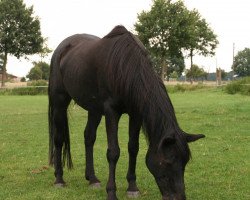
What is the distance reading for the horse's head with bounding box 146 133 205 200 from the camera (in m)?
3.56

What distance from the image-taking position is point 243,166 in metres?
6.20

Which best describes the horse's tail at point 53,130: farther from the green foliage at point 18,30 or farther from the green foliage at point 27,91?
the green foliage at point 18,30

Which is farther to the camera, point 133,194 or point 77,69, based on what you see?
point 77,69

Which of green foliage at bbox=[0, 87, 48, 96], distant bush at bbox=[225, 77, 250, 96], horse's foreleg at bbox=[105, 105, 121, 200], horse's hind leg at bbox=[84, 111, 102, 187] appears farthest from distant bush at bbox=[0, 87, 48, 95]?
horse's foreleg at bbox=[105, 105, 121, 200]

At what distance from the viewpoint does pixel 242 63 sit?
96688 millimetres

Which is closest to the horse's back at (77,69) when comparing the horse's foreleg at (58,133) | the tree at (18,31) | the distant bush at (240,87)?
the horse's foreleg at (58,133)

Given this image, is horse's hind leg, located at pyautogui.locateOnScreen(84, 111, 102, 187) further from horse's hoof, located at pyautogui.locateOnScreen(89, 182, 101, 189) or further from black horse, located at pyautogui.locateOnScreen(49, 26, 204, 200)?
horse's hoof, located at pyautogui.locateOnScreen(89, 182, 101, 189)

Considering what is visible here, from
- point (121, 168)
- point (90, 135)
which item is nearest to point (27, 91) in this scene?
point (121, 168)

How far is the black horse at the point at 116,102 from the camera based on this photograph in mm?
3658

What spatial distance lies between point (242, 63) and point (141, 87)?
320 feet

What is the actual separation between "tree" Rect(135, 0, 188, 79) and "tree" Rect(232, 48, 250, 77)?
5465 cm

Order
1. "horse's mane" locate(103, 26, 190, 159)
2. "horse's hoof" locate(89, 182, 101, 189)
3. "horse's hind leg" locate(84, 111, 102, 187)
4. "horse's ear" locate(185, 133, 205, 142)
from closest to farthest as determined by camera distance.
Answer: "horse's ear" locate(185, 133, 205, 142) → "horse's mane" locate(103, 26, 190, 159) → "horse's hoof" locate(89, 182, 101, 189) → "horse's hind leg" locate(84, 111, 102, 187)

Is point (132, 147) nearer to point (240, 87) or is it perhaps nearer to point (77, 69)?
point (77, 69)

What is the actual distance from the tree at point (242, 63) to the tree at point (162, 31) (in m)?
54.7
